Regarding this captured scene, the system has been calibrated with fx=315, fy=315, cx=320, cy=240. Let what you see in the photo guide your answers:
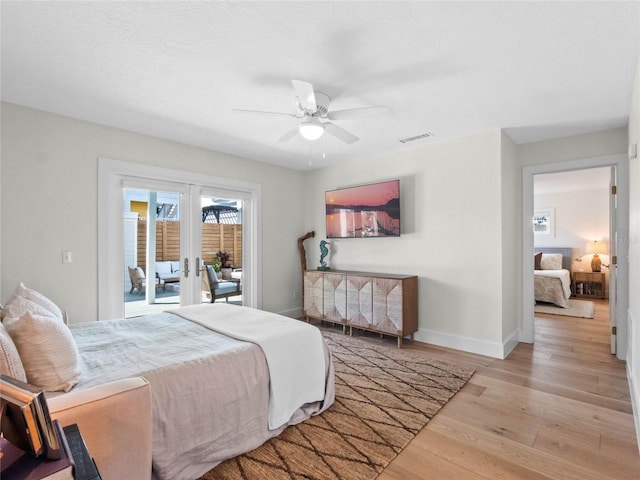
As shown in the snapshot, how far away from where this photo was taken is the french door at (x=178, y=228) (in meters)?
3.29

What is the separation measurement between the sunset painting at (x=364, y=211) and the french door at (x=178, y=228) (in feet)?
3.82

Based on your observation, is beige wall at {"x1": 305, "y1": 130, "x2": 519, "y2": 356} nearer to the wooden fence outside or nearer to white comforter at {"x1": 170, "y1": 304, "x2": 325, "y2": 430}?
the wooden fence outside

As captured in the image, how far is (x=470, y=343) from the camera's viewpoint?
359cm

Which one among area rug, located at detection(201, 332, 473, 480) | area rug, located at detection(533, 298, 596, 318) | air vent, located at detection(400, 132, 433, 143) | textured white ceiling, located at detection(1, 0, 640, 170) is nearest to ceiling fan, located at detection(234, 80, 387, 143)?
textured white ceiling, located at detection(1, 0, 640, 170)

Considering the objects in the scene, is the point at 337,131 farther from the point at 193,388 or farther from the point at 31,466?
the point at 31,466

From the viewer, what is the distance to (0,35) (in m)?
1.87

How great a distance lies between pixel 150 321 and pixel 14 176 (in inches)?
70.5

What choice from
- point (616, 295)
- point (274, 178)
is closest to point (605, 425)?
point (616, 295)

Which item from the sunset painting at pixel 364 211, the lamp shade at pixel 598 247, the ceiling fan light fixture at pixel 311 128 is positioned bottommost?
the lamp shade at pixel 598 247

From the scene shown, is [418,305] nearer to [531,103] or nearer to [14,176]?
[531,103]

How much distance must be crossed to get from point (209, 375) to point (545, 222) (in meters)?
8.69

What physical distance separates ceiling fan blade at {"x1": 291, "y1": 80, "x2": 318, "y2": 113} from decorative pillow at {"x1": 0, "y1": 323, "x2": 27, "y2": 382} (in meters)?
1.91

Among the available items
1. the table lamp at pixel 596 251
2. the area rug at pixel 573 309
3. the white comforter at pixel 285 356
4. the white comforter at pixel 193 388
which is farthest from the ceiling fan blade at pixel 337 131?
the table lamp at pixel 596 251

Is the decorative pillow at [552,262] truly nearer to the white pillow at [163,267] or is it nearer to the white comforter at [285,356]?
the white comforter at [285,356]
